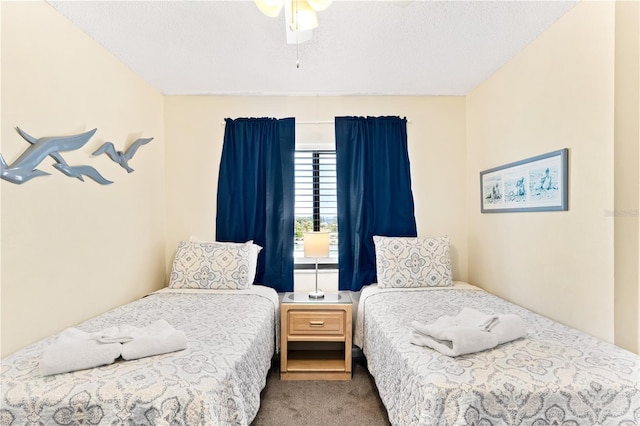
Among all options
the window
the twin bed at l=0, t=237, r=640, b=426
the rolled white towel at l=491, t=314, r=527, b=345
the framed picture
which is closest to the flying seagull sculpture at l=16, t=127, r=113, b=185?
the twin bed at l=0, t=237, r=640, b=426

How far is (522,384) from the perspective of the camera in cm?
130

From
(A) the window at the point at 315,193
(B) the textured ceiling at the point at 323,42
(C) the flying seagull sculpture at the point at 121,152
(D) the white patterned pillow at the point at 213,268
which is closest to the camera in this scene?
(B) the textured ceiling at the point at 323,42

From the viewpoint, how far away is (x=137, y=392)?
4.11ft

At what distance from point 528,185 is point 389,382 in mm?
1547

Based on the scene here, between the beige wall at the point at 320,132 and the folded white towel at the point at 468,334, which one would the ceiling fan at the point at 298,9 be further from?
the beige wall at the point at 320,132

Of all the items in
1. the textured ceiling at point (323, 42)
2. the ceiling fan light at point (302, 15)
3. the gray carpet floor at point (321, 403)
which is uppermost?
the textured ceiling at point (323, 42)

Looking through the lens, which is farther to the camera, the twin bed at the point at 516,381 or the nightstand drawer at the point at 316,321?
the nightstand drawer at the point at 316,321

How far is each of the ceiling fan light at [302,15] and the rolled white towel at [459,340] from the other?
57.8 inches

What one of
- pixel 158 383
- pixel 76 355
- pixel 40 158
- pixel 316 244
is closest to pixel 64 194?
pixel 40 158

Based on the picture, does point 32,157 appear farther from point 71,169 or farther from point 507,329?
point 507,329

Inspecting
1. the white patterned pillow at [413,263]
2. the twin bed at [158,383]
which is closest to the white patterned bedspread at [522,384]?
the twin bed at [158,383]

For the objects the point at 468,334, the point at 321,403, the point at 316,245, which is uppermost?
the point at 316,245

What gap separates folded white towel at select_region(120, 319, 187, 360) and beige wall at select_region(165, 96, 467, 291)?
1.62 meters

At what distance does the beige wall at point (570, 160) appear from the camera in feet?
5.72
